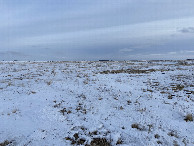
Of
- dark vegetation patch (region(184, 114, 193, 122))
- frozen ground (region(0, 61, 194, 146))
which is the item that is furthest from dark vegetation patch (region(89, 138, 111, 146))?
dark vegetation patch (region(184, 114, 193, 122))

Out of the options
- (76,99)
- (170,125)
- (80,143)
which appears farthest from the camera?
(76,99)

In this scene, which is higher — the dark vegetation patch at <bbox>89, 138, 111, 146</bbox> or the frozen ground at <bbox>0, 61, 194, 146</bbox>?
the frozen ground at <bbox>0, 61, 194, 146</bbox>

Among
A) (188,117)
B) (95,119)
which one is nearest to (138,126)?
(95,119)

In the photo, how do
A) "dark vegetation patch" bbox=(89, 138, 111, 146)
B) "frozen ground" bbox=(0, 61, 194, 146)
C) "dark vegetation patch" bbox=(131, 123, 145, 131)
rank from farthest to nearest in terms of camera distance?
"dark vegetation patch" bbox=(131, 123, 145, 131)
"frozen ground" bbox=(0, 61, 194, 146)
"dark vegetation patch" bbox=(89, 138, 111, 146)

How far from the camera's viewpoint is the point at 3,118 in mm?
7434

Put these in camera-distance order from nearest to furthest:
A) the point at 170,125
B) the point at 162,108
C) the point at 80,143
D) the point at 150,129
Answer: the point at 80,143, the point at 150,129, the point at 170,125, the point at 162,108

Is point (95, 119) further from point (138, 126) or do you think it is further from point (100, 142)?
point (138, 126)

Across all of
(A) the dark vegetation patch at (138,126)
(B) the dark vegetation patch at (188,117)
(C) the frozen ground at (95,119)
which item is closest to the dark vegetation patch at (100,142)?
(C) the frozen ground at (95,119)

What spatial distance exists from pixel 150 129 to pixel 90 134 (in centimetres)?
282

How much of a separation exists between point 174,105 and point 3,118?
414 inches

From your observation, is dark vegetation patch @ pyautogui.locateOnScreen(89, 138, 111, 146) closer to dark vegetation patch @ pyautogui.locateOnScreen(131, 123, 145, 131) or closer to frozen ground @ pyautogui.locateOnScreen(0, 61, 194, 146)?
frozen ground @ pyautogui.locateOnScreen(0, 61, 194, 146)

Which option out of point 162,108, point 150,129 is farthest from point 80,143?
point 162,108

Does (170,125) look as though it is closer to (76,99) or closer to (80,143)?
(80,143)

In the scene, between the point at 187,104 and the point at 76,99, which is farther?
the point at 76,99
